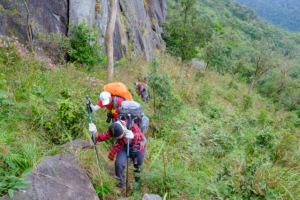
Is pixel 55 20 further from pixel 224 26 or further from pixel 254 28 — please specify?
pixel 254 28

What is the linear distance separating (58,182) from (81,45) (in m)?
5.47

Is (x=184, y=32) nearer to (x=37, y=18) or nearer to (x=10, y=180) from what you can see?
(x=37, y=18)

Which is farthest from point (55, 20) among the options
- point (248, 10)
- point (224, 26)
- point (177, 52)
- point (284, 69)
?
point (248, 10)

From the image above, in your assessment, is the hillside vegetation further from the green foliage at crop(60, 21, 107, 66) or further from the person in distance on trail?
the green foliage at crop(60, 21, 107, 66)

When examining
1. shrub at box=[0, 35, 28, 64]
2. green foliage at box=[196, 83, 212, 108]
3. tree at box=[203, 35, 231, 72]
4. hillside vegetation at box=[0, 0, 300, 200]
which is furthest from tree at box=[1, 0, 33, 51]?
tree at box=[203, 35, 231, 72]

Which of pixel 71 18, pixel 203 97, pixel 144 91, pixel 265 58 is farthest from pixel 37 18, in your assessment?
pixel 265 58

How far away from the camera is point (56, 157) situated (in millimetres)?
2326

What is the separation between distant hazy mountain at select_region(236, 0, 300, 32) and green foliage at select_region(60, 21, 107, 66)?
425 ft

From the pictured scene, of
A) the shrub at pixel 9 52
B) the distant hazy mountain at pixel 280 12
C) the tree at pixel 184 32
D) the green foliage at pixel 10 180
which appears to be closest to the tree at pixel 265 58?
the tree at pixel 184 32

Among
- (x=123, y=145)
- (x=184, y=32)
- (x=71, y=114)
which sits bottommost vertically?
(x=123, y=145)

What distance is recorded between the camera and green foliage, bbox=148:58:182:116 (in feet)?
16.8

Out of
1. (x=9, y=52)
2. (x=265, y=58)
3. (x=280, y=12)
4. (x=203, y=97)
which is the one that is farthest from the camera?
(x=280, y=12)

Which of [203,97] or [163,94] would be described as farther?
[203,97]

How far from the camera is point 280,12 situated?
10894 centimetres
